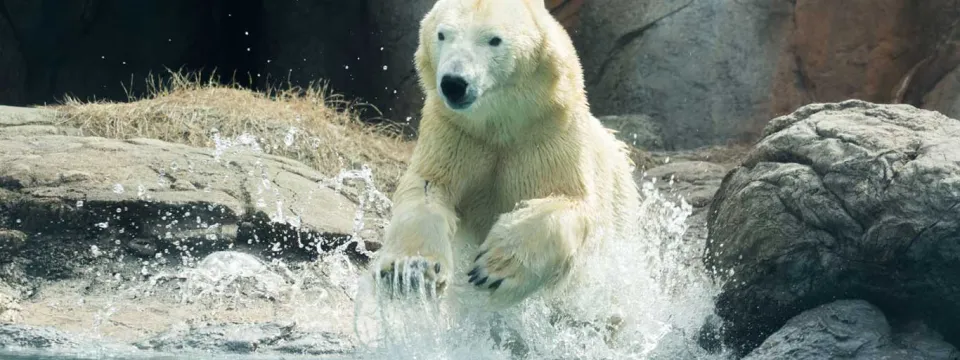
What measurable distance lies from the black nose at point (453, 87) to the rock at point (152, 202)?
7.38 ft

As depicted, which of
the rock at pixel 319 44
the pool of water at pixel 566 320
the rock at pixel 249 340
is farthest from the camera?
the rock at pixel 319 44

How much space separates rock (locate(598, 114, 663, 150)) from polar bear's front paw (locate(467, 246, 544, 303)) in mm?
4380

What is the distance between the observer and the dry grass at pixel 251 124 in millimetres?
6656

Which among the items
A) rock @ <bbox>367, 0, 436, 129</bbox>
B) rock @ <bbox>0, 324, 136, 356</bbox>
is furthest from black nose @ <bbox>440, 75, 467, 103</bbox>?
rock @ <bbox>367, 0, 436, 129</bbox>

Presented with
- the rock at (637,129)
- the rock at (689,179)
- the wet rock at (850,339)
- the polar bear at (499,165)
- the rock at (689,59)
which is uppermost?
the polar bear at (499,165)

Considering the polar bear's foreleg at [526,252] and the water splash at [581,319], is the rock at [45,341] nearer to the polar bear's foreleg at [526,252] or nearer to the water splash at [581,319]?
the water splash at [581,319]

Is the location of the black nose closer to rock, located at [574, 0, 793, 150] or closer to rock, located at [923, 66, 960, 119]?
rock, located at [923, 66, 960, 119]

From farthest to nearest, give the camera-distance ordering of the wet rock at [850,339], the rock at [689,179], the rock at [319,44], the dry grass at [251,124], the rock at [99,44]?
the rock at [319,44] < the rock at [99,44] < the dry grass at [251,124] < the rock at [689,179] < the wet rock at [850,339]

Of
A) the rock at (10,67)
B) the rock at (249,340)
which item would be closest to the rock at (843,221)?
the rock at (249,340)

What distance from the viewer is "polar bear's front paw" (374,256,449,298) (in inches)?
131

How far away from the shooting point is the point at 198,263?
5.18 meters

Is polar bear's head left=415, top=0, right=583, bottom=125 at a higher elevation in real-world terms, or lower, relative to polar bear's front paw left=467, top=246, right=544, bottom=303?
higher

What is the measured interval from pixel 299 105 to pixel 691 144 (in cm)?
286

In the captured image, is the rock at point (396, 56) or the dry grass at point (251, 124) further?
the rock at point (396, 56)
